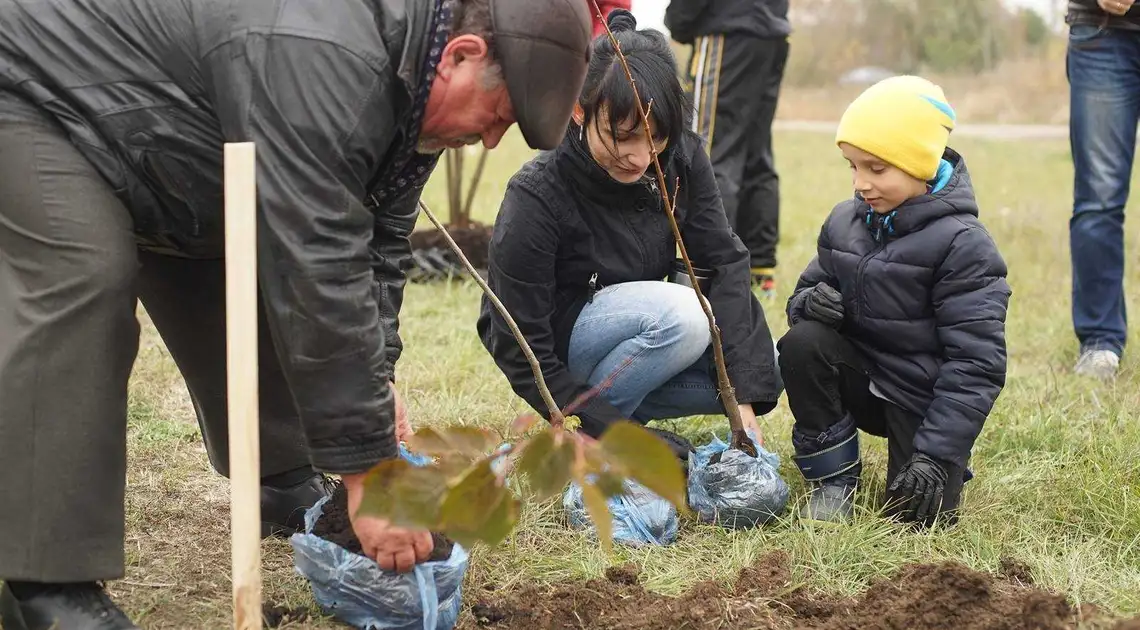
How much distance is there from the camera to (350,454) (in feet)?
6.63

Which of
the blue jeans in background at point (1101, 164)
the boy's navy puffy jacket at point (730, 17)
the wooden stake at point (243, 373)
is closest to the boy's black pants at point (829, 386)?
the wooden stake at point (243, 373)

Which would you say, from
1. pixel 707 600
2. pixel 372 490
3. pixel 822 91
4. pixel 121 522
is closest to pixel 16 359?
pixel 121 522

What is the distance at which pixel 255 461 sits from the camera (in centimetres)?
193

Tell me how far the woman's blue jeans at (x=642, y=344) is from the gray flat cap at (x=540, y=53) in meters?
1.17

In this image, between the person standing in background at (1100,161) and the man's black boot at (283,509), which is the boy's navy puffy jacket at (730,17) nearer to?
the person standing in background at (1100,161)

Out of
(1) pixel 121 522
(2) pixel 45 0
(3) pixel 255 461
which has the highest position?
(2) pixel 45 0

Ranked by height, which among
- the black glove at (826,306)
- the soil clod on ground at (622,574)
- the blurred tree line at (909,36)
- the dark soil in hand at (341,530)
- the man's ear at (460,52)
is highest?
the man's ear at (460,52)

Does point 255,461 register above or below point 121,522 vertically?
above

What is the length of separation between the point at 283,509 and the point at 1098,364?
9.55ft

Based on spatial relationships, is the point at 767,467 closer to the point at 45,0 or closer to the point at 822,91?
the point at 45,0

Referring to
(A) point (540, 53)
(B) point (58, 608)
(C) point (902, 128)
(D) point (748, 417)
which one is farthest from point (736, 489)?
(B) point (58, 608)

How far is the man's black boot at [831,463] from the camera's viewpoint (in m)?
3.09

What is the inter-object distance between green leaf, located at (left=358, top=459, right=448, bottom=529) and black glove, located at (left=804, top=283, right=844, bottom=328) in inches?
58.8

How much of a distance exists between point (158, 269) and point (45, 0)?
737 millimetres
